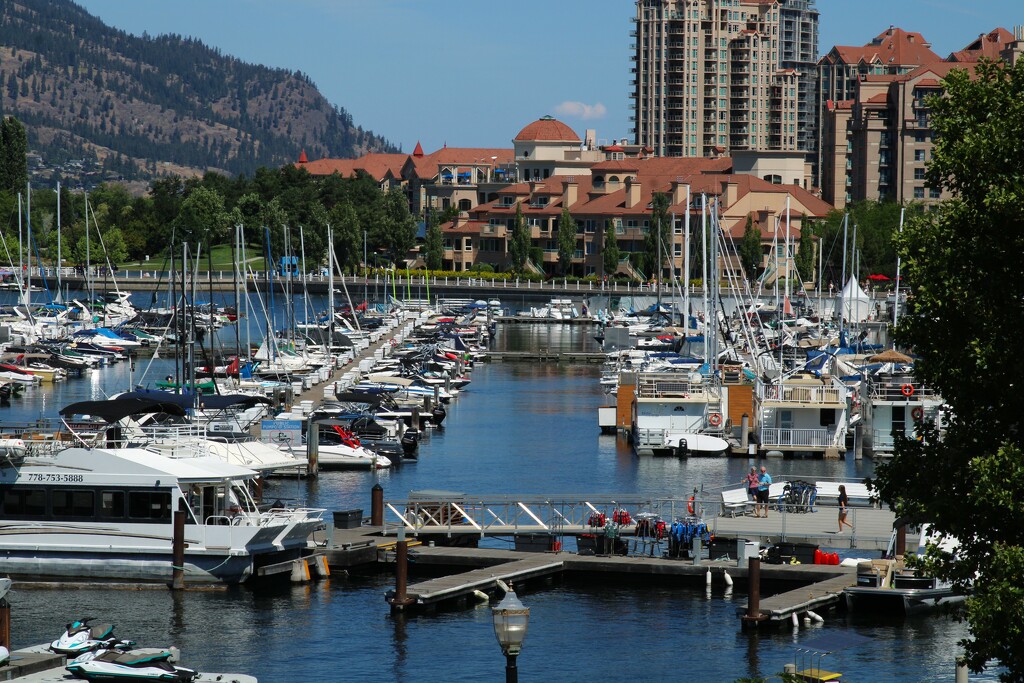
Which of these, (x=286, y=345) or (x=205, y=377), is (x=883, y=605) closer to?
(x=205, y=377)

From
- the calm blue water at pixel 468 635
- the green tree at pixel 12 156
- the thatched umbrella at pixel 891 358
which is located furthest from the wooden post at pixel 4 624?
the green tree at pixel 12 156

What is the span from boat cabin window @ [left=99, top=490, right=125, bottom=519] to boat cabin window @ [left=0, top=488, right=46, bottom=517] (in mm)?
1566

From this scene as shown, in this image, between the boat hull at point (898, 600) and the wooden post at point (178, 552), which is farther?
the wooden post at point (178, 552)

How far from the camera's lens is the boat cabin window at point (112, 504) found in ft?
127

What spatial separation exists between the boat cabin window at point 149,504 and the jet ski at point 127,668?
8.92 metres

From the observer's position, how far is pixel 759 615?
1400 inches

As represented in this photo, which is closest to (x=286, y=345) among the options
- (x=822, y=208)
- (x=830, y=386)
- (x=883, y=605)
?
(x=830, y=386)

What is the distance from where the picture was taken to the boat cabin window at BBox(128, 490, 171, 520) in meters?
38.3

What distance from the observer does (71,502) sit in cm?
3891

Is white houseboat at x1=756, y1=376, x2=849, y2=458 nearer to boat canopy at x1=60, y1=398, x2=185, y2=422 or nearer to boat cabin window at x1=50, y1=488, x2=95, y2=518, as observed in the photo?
boat canopy at x1=60, y1=398, x2=185, y2=422

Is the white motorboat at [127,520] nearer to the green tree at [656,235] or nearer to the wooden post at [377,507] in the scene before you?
the wooden post at [377,507]

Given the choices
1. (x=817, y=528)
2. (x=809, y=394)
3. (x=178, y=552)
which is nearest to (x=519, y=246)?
(x=809, y=394)

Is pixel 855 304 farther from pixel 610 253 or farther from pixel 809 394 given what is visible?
pixel 610 253

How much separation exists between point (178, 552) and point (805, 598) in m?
14.6
